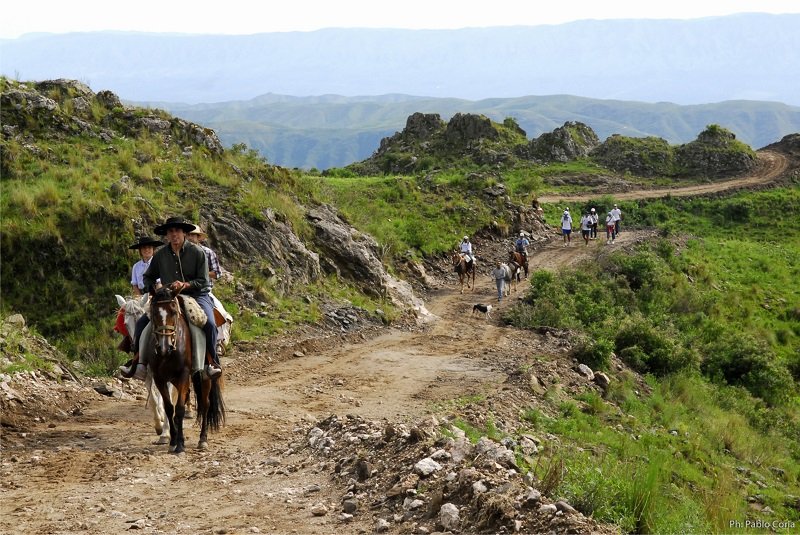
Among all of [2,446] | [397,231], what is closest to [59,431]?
[2,446]

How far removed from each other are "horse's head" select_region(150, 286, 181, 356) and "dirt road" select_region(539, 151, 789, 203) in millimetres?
40069

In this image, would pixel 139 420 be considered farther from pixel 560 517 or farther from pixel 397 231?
pixel 397 231

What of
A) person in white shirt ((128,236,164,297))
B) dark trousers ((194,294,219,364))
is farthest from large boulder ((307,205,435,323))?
dark trousers ((194,294,219,364))

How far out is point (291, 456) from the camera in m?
9.81

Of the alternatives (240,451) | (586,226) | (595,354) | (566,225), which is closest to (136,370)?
(240,451)

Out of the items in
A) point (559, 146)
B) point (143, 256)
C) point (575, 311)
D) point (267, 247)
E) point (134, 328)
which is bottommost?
point (575, 311)

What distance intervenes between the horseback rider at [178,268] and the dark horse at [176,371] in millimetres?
321

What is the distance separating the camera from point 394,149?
60.8m

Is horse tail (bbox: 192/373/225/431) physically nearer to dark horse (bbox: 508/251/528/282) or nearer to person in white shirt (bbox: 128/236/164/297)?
person in white shirt (bbox: 128/236/164/297)

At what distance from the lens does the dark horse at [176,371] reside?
9.54 metres

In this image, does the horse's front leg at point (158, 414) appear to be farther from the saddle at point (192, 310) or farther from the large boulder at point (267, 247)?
the large boulder at point (267, 247)

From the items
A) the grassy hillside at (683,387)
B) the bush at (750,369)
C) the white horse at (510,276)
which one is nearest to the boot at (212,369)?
the grassy hillside at (683,387)

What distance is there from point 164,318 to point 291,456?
7.75 ft

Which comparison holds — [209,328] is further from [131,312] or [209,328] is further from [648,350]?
[648,350]
